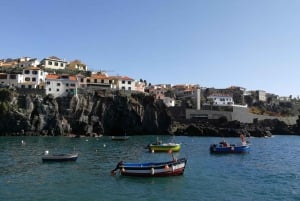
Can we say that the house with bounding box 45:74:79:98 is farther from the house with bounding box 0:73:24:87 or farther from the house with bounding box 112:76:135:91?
the house with bounding box 112:76:135:91

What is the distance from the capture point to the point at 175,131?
115062mm

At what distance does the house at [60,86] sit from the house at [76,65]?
34.9m

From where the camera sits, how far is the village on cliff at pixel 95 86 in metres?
105

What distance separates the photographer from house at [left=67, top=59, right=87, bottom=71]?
5620 inches

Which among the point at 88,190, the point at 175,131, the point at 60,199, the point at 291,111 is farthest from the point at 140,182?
the point at 291,111

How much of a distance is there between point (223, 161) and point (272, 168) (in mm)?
7172

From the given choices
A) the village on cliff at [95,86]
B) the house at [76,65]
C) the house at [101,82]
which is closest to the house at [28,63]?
the village on cliff at [95,86]

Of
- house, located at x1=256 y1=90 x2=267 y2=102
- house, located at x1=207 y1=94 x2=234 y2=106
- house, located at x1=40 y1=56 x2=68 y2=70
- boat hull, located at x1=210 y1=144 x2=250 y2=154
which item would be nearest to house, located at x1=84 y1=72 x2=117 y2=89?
house, located at x1=40 y1=56 x2=68 y2=70

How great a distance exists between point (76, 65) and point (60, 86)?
43.8m

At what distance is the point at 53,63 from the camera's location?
5340 inches

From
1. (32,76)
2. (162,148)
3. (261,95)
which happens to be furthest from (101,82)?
(261,95)

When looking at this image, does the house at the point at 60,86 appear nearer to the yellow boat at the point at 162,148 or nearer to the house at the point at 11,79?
the house at the point at 11,79

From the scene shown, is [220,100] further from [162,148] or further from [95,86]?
[162,148]

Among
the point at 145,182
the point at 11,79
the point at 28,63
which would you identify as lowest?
the point at 145,182
